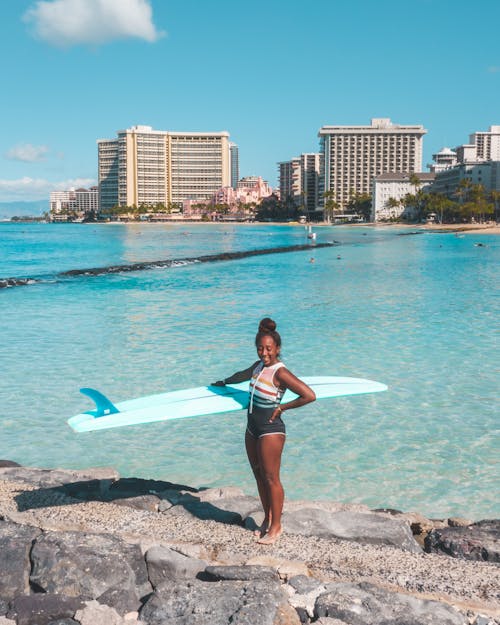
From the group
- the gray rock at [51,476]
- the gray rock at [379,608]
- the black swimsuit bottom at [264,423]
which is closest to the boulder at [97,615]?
the gray rock at [379,608]

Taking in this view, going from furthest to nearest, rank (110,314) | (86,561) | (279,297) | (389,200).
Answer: (389,200) < (279,297) < (110,314) < (86,561)

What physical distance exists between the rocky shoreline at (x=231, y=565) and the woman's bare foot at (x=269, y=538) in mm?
47

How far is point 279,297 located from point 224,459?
21.5m

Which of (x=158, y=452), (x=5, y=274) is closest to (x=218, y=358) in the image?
(x=158, y=452)

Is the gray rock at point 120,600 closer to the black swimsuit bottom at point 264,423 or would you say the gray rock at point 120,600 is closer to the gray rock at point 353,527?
the black swimsuit bottom at point 264,423

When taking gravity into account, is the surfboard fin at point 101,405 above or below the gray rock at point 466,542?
above

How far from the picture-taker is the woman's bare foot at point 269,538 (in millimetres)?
5770

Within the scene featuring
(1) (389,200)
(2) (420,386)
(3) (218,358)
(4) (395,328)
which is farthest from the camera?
(1) (389,200)

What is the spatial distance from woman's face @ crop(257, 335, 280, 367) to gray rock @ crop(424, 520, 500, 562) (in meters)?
2.26

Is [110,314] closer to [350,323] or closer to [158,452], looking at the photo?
[350,323]

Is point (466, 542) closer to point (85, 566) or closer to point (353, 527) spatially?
point (353, 527)

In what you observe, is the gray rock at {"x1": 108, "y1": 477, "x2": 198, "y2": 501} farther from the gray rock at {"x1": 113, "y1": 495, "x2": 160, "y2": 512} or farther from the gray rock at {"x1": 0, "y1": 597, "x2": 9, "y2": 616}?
the gray rock at {"x1": 0, "y1": 597, "x2": 9, "y2": 616}

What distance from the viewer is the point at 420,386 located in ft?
42.9

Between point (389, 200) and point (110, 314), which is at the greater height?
point (389, 200)
